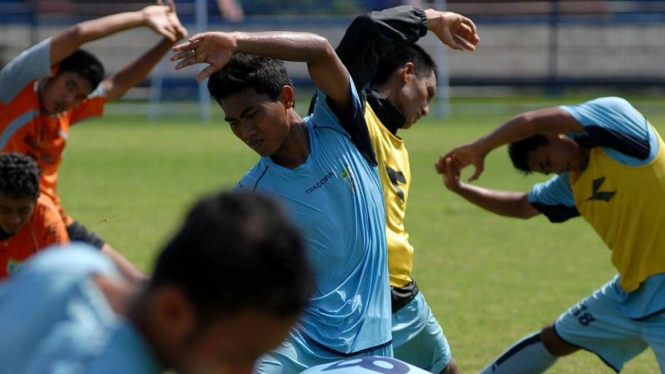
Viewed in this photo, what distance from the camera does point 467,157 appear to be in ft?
19.7

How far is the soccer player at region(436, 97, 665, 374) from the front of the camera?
574cm

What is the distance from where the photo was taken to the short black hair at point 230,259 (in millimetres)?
1863

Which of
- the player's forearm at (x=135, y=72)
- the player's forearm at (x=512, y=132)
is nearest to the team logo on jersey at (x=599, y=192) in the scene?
the player's forearm at (x=512, y=132)

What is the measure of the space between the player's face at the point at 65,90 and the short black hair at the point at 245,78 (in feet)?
11.6

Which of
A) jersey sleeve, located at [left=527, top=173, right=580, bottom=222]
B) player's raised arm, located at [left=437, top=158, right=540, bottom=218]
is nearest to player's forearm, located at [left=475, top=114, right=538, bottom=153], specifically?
jersey sleeve, located at [left=527, top=173, right=580, bottom=222]

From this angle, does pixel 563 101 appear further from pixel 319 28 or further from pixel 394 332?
pixel 394 332

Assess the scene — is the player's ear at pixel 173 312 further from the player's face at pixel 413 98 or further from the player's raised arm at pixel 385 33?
the player's face at pixel 413 98

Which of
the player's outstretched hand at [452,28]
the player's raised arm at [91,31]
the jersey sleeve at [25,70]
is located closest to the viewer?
the player's outstretched hand at [452,28]

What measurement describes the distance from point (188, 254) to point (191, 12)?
82.9ft

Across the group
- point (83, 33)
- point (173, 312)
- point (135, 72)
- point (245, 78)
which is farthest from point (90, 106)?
point (173, 312)

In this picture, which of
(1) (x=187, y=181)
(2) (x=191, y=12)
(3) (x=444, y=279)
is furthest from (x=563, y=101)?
(3) (x=444, y=279)

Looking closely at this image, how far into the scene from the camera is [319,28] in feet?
86.1

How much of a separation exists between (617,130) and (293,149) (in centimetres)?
189

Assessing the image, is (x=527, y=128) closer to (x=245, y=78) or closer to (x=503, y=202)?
(x=503, y=202)
